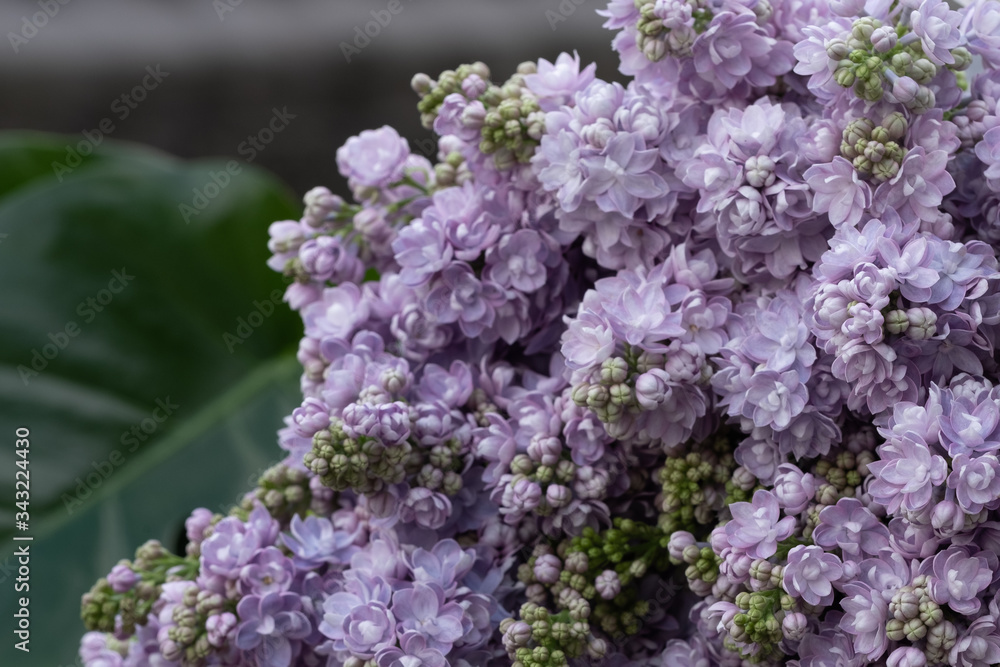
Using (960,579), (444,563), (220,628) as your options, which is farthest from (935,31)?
(220,628)

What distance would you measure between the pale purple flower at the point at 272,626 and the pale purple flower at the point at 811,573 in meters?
0.25

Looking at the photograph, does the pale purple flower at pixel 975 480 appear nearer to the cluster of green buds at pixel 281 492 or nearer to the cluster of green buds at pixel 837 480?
the cluster of green buds at pixel 837 480

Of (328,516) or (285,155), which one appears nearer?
(328,516)

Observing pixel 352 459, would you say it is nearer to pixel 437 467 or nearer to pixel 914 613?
pixel 437 467

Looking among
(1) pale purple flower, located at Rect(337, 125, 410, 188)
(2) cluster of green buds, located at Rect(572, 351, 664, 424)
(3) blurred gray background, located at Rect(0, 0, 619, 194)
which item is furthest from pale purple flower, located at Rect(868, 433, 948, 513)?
(3) blurred gray background, located at Rect(0, 0, 619, 194)

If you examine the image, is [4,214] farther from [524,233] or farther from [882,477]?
[882,477]

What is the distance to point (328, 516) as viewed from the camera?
22.1 inches

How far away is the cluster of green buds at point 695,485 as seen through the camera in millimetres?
482

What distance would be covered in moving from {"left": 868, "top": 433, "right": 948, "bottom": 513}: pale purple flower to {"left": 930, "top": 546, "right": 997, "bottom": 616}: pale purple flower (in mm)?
28

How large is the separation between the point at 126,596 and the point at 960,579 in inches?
16.8

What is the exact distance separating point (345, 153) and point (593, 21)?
1210mm

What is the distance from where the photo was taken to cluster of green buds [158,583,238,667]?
508 millimetres

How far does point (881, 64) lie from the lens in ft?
1.41

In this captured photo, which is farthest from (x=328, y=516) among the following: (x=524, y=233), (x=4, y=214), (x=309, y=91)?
(x=309, y=91)
